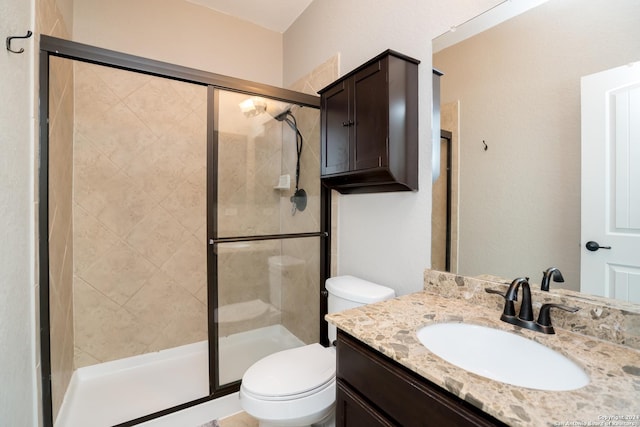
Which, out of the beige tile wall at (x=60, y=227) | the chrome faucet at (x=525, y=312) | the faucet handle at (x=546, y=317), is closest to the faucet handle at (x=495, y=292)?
the chrome faucet at (x=525, y=312)

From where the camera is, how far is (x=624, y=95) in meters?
0.81

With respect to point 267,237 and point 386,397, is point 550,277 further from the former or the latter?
point 267,237

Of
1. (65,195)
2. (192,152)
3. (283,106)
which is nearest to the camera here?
(65,195)

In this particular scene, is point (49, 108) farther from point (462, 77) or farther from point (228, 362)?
point (462, 77)

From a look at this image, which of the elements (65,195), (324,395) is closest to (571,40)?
(324,395)

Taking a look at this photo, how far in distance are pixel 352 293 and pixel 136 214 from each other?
1785 millimetres

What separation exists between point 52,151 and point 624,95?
93.9 inches

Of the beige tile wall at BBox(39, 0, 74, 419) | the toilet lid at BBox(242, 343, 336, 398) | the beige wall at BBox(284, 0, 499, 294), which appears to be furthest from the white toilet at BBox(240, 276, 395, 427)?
the beige tile wall at BBox(39, 0, 74, 419)

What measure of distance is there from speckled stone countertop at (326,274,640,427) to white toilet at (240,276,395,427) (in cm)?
39

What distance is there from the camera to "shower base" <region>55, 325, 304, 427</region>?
1.61 meters

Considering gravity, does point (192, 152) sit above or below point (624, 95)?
above

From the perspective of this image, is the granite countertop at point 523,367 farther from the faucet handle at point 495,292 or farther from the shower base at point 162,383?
the shower base at point 162,383

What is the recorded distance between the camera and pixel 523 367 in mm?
819

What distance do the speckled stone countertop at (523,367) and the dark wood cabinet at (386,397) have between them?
0.13 ft
